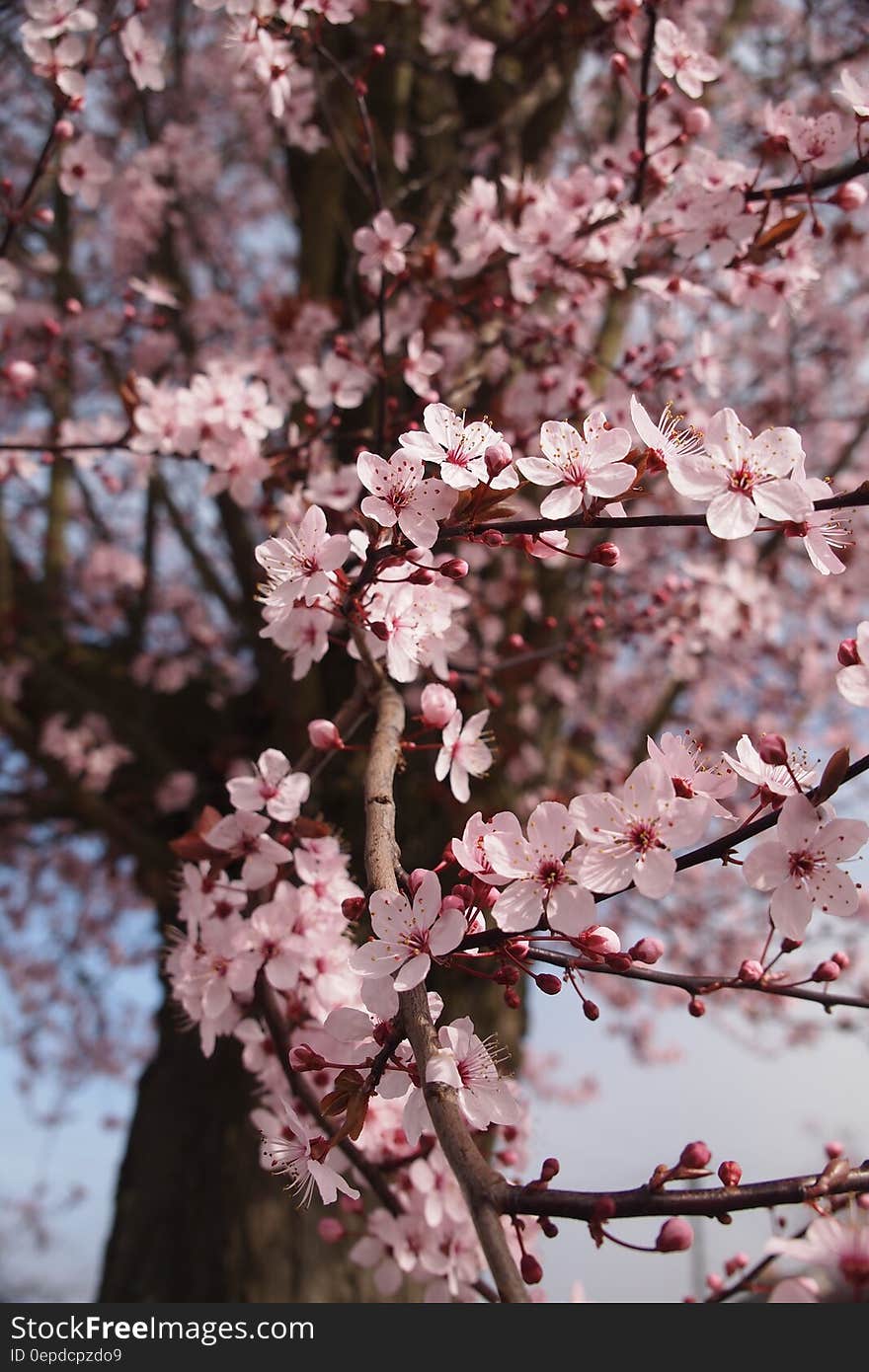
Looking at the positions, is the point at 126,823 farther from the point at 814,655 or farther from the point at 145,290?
the point at 814,655

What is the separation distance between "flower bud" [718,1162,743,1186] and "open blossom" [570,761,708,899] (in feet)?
1.10

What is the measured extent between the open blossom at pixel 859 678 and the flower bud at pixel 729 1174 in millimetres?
545

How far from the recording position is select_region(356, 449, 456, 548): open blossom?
1228 mm

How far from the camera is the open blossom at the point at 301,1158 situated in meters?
1.15

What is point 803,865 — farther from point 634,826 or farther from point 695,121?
point 695,121

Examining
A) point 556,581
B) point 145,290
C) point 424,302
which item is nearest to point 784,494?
point 424,302

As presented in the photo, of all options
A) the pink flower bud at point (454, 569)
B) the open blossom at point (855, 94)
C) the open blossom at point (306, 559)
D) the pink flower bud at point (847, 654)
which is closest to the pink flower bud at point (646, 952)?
the pink flower bud at point (847, 654)

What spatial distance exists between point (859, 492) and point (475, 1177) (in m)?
0.87

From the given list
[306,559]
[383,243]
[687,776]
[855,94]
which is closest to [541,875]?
[687,776]

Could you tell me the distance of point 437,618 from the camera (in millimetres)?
1455

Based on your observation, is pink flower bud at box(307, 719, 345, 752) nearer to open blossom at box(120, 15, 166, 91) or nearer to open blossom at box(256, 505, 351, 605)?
open blossom at box(256, 505, 351, 605)

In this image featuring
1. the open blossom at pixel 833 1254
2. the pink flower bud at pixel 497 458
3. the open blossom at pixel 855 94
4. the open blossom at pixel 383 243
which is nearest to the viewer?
the open blossom at pixel 833 1254

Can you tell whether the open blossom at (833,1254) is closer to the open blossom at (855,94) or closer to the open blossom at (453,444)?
the open blossom at (453,444)

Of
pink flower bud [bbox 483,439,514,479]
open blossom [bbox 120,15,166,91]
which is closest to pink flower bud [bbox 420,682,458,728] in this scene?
pink flower bud [bbox 483,439,514,479]
